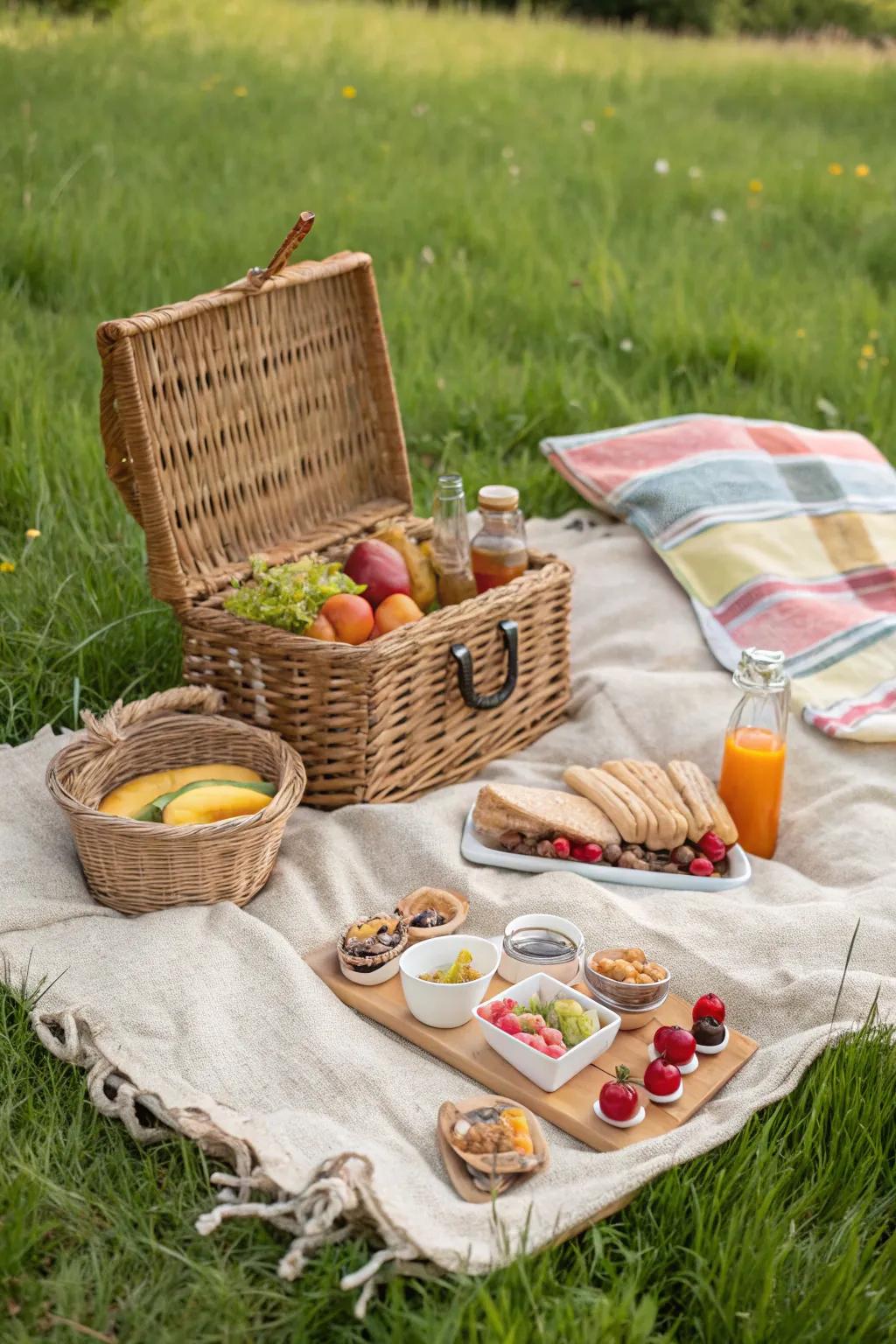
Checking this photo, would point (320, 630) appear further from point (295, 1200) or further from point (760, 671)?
point (295, 1200)

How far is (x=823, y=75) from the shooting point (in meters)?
10.5

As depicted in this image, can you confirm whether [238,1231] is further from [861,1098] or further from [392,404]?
[392,404]

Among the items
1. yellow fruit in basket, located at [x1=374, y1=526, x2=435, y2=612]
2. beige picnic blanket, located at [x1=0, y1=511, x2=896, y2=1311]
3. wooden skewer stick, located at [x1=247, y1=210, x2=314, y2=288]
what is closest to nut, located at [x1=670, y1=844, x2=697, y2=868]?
beige picnic blanket, located at [x1=0, y1=511, x2=896, y2=1311]

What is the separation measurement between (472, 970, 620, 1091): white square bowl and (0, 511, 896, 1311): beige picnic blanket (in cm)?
8

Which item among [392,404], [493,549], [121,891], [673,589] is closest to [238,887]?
[121,891]

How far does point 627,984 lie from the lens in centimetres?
217

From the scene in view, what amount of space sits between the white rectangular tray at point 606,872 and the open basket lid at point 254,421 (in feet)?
A: 2.69

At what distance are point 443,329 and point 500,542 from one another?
2036 millimetres

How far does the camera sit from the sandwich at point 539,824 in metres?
2.66

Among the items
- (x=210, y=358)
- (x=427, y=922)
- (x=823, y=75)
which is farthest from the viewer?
(x=823, y=75)

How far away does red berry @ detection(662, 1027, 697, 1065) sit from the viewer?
2.08 m

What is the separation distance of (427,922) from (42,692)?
1201mm

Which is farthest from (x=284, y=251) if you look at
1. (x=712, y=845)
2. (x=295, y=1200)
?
(x=295, y=1200)

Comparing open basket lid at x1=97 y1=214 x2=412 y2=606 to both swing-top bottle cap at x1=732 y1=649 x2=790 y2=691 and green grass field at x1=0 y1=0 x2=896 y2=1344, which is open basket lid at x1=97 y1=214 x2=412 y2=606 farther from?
swing-top bottle cap at x1=732 y1=649 x2=790 y2=691
